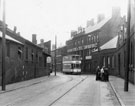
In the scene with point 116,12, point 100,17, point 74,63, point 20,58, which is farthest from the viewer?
point 100,17

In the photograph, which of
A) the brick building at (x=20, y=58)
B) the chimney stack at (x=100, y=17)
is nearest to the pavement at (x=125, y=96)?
the brick building at (x=20, y=58)

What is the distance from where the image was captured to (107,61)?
180ft

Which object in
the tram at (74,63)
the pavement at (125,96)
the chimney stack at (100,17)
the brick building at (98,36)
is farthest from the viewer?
the chimney stack at (100,17)

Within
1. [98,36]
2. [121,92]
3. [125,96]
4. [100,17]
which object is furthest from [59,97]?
[100,17]

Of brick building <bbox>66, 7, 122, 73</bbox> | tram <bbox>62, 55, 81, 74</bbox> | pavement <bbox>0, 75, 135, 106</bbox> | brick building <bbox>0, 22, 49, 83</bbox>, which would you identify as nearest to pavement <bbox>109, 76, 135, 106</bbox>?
pavement <bbox>0, 75, 135, 106</bbox>

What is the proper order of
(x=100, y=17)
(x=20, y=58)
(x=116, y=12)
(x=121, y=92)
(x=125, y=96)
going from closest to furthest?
(x=125, y=96), (x=121, y=92), (x=20, y=58), (x=116, y=12), (x=100, y=17)

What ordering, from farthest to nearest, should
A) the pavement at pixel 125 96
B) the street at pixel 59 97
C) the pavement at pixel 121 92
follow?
the pavement at pixel 121 92 < the street at pixel 59 97 < the pavement at pixel 125 96

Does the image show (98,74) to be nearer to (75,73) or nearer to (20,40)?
(20,40)

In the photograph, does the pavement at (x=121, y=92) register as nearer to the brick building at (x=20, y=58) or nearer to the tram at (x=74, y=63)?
the brick building at (x=20, y=58)

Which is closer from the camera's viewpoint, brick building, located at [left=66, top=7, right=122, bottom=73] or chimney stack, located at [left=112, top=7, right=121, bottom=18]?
brick building, located at [left=66, top=7, right=122, bottom=73]

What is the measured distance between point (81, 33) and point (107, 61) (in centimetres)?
2233

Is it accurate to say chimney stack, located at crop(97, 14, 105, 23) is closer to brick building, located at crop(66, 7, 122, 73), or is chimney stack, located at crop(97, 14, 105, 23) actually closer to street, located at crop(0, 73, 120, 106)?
brick building, located at crop(66, 7, 122, 73)

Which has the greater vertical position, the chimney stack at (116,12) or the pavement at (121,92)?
the chimney stack at (116,12)

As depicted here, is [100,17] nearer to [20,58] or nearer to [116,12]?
[116,12]
